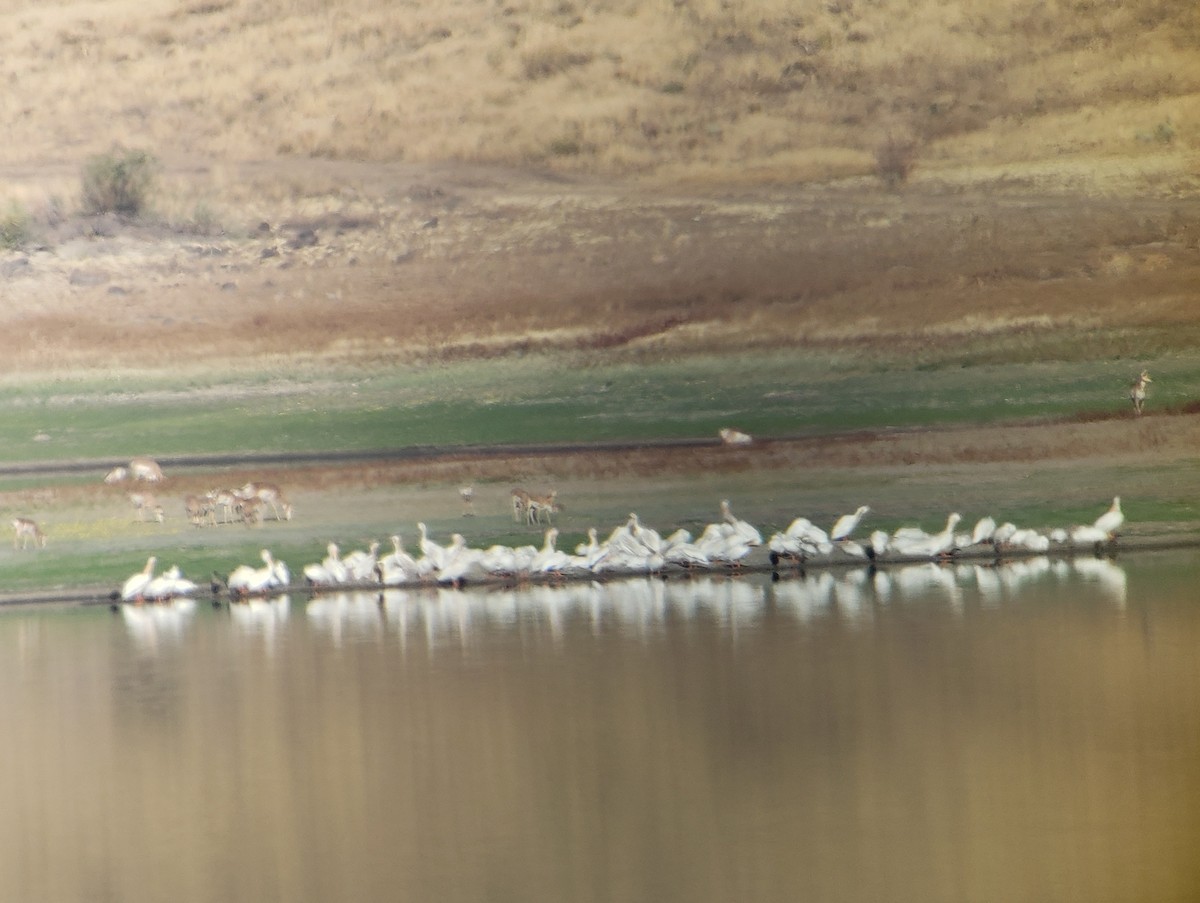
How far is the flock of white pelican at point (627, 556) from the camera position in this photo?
884cm

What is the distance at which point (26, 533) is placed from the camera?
30.0ft

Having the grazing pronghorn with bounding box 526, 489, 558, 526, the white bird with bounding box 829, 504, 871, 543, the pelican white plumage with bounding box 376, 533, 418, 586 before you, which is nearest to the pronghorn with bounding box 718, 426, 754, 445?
the white bird with bounding box 829, 504, 871, 543

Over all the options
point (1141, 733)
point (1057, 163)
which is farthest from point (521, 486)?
point (1141, 733)

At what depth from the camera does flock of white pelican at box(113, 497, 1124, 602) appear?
8.84 metres

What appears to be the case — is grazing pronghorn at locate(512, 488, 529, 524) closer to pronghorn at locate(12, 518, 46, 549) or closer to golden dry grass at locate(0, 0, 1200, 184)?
golden dry grass at locate(0, 0, 1200, 184)

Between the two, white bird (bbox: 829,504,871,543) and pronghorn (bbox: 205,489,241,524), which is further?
pronghorn (bbox: 205,489,241,524)

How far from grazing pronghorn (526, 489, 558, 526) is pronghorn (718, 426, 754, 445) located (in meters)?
0.94

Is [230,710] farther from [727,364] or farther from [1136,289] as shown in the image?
[1136,289]

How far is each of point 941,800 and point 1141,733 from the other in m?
0.92

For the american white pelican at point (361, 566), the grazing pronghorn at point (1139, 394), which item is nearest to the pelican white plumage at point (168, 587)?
the american white pelican at point (361, 566)

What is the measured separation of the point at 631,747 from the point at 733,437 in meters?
3.79

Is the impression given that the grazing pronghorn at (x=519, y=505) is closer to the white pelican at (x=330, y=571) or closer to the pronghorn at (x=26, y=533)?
the white pelican at (x=330, y=571)

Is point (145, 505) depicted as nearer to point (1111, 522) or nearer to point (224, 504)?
point (224, 504)

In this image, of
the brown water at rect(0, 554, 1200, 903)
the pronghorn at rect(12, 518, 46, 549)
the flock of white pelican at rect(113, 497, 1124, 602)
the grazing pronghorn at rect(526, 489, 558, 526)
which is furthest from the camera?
the grazing pronghorn at rect(526, 489, 558, 526)
